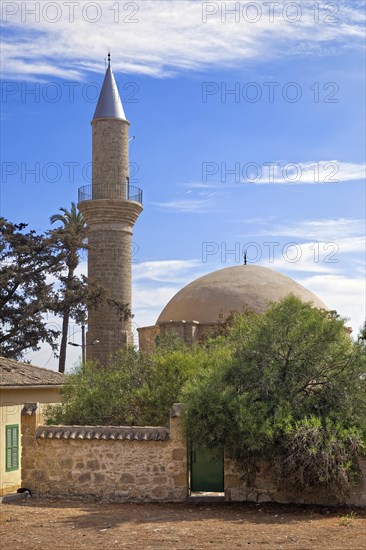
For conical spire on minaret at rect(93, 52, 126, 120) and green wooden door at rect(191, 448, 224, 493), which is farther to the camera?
conical spire on minaret at rect(93, 52, 126, 120)

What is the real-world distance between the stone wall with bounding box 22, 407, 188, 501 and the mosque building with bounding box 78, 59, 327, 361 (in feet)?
51.7

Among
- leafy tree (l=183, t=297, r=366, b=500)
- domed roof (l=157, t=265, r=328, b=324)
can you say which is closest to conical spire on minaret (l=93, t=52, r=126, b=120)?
domed roof (l=157, t=265, r=328, b=324)

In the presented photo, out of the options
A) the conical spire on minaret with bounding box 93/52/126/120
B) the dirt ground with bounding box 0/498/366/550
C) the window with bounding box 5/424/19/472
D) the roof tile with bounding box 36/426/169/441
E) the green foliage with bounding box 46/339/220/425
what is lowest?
the dirt ground with bounding box 0/498/366/550

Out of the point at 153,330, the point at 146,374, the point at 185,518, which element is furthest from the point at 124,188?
the point at 185,518

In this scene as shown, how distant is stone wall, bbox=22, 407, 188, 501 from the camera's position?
13906 mm

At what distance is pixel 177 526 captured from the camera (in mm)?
11430

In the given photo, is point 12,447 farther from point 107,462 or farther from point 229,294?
point 229,294

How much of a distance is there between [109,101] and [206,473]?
21179mm

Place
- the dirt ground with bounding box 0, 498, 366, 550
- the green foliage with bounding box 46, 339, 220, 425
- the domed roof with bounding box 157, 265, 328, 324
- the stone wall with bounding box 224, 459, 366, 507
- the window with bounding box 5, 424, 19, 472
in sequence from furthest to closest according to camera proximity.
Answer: the domed roof with bounding box 157, 265, 328, 324, the window with bounding box 5, 424, 19, 472, the green foliage with bounding box 46, 339, 220, 425, the stone wall with bounding box 224, 459, 366, 507, the dirt ground with bounding box 0, 498, 366, 550

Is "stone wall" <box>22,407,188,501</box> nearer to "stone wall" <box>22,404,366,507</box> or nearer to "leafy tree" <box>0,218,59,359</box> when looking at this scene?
"stone wall" <box>22,404,366,507</box>

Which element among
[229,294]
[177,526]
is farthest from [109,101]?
[177,526]

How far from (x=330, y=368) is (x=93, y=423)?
519 cm

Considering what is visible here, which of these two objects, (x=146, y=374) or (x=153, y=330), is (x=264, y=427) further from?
(x=153, y=330)

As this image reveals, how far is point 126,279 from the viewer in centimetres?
3142
